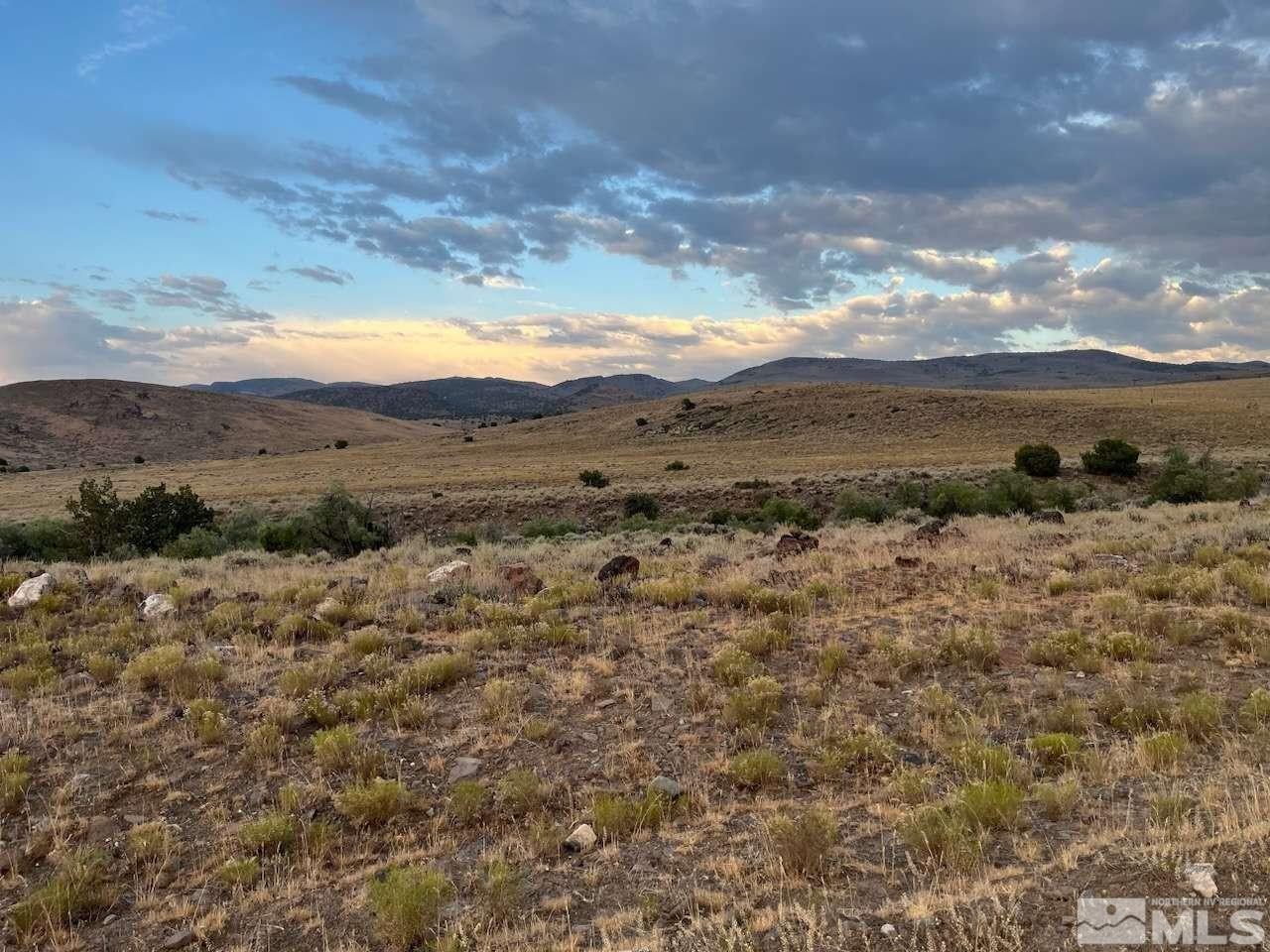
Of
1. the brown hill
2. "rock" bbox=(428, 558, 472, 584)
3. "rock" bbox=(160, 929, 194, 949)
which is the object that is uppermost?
the brown hill

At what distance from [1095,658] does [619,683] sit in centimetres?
489

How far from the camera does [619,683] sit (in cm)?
799

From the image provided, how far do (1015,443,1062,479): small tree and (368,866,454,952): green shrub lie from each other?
34887mm

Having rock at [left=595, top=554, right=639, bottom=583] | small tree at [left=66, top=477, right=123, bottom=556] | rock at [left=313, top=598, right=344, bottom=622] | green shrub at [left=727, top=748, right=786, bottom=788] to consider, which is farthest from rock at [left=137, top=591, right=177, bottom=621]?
small tree at [left=66, top=477, right=123, bottom=556]

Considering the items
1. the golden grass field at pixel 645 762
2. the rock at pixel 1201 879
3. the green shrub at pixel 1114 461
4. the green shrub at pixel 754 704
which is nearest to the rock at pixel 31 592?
the golden grass field at pixel 645 762

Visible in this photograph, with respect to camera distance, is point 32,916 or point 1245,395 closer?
point 32,916

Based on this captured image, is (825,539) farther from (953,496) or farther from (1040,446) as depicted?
(1040,446)

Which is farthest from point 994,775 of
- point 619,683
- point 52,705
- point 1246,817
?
point 52,705

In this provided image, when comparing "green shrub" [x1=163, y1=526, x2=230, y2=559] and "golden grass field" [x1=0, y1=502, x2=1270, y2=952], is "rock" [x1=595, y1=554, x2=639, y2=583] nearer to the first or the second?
"golden grass field" [x1=0, y1=502, x2=1270, y2=952]

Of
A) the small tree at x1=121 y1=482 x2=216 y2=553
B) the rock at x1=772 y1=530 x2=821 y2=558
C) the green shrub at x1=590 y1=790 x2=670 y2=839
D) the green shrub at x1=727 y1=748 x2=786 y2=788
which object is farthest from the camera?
the small tree at x1=121 y1=482 x2=216 y2=553

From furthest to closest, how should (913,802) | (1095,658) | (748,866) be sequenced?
(1095,658) < (913,802) < (748,866)

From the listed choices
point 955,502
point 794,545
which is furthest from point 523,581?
point 955,502

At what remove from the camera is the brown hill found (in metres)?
92.5

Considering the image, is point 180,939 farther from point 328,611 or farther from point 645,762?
point 328,611
